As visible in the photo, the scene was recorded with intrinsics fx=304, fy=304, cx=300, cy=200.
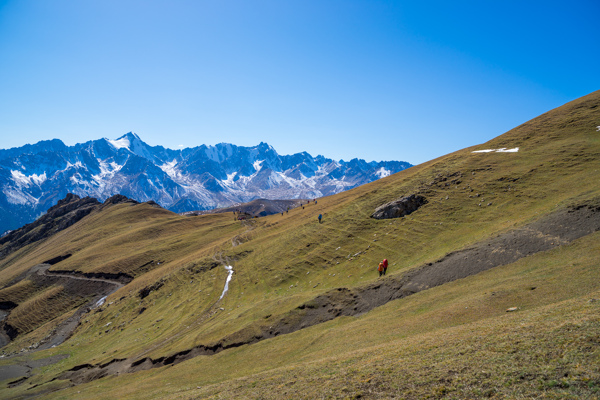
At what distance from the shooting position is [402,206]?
→ 68.2m

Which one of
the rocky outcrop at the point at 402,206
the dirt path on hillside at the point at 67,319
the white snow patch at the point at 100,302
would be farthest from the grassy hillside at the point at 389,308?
the white snow patch at the point at 100,302

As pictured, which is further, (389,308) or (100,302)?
(100,302)

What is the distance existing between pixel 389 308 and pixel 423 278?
22.6ft

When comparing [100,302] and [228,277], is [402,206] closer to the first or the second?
[228,277]

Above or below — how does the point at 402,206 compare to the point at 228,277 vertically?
above

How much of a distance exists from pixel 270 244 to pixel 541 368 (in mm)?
74764

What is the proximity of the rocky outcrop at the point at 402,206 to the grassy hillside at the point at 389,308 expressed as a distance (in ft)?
6.44

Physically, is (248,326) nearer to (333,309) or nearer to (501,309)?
(333,309)

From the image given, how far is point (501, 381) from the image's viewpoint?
14.2m

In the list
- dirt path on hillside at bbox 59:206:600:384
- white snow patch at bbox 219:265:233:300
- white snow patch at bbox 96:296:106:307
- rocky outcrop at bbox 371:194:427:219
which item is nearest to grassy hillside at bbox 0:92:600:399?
dirt path on hillside at bbox 59:206:600:384

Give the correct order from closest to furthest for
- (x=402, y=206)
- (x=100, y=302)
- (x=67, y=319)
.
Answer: (x=402, y=206)
(x=67, y=319)
(x=100, y=302)

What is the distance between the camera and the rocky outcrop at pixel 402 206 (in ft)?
221

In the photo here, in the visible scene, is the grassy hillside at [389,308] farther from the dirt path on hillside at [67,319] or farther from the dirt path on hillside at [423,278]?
the dirt path on hillside at [67,319]

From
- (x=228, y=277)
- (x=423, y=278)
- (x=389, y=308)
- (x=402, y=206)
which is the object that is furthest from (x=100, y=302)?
(x=423, y=278)
